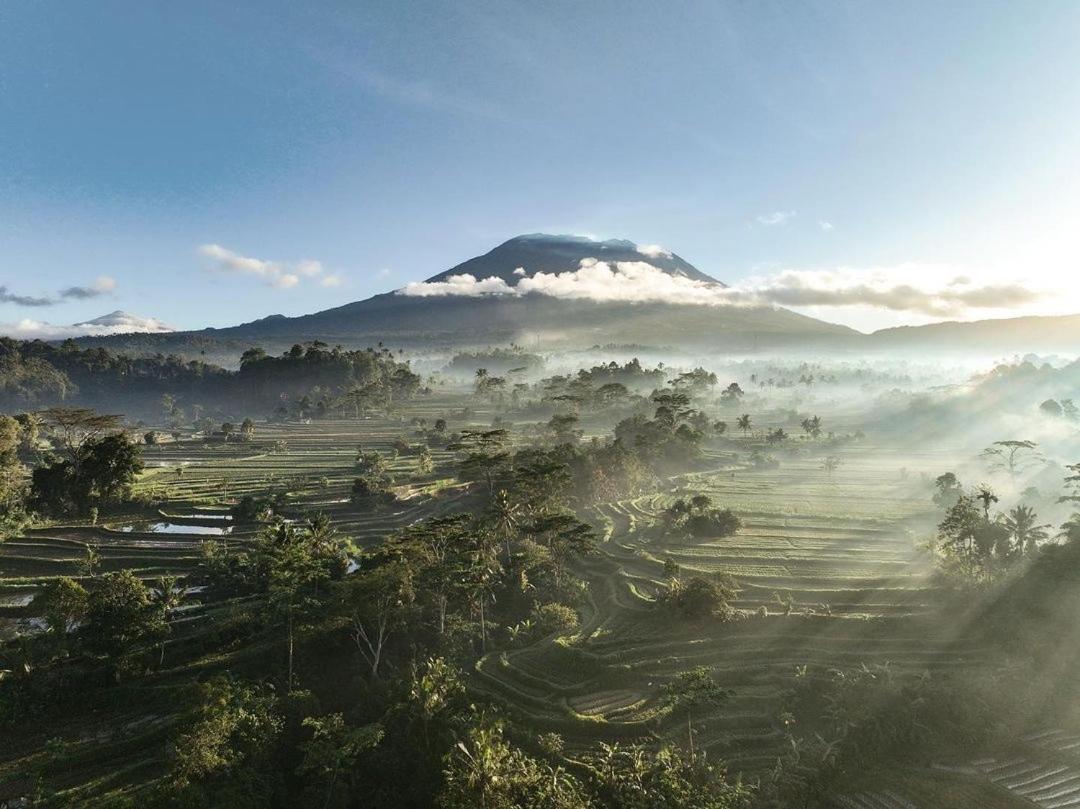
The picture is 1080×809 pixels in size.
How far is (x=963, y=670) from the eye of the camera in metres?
27.2

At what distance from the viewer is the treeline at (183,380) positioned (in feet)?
470

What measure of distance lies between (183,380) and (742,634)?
173 m

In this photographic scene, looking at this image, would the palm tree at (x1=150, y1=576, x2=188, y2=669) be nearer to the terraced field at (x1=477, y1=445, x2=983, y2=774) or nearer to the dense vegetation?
the dense vegetation

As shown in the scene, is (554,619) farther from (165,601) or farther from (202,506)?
(202,506)

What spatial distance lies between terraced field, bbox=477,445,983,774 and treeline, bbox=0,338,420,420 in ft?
354

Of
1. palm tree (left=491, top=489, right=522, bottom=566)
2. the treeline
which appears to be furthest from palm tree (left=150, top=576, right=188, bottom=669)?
the treeline

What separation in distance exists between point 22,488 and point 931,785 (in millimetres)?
67380

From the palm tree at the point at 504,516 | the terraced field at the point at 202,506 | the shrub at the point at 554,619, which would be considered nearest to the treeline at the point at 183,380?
the terraced field at the point at 202,506

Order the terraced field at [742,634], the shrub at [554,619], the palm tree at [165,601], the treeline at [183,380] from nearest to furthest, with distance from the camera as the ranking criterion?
the terraced field at [742,634] < the palm tree at [165,601] < the shrub at [554,619] < the treeline at [183,380]

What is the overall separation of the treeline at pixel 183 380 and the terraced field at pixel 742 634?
354 ft

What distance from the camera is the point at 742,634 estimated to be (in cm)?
3072

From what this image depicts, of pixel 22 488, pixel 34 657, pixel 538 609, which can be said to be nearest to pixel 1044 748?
pixel 538 609

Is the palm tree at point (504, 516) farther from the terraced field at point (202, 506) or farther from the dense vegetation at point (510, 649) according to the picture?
the terraced field at point (202, 506)

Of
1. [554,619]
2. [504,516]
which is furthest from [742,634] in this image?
[504,516]
